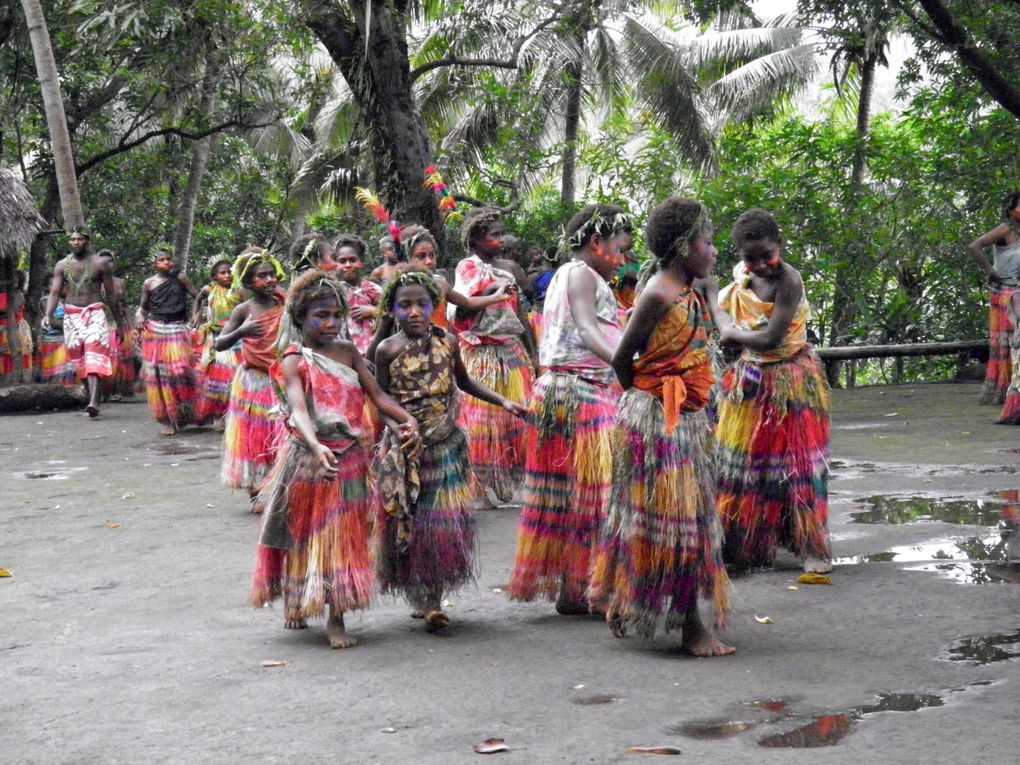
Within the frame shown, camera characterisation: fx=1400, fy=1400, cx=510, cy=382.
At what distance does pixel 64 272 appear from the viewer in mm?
16531

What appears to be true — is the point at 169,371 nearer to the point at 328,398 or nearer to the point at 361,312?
the point at 361,312

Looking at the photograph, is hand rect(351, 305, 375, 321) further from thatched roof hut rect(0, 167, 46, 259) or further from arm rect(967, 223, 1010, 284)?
thatched roof hut rect(0, 167, 46, 259)

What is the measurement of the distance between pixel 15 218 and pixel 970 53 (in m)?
14.3

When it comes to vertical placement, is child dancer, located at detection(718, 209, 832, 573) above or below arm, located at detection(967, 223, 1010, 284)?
below

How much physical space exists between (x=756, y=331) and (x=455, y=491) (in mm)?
1725

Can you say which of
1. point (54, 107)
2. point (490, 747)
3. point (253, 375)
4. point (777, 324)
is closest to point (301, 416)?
point (490, 747)

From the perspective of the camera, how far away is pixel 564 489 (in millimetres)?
6152

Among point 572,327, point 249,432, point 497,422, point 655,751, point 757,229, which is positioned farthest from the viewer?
point 249,432

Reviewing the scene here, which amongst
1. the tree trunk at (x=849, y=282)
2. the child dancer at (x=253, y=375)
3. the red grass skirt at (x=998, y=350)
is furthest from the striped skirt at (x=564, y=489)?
the tree trunk at (x=849, y=282)

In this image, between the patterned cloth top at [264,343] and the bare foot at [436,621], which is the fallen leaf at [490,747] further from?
the patterned cloth top at [264,343]

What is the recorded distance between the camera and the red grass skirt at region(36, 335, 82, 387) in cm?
1978

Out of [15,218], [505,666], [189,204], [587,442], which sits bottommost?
[505,666]

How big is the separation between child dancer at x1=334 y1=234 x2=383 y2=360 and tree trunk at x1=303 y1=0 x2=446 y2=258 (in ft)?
15.8

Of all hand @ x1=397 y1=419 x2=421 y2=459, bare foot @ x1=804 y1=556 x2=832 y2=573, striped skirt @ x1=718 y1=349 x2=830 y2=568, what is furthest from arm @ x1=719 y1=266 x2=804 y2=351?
hand @ x1=397 y1=419 x2=421 y2=459
